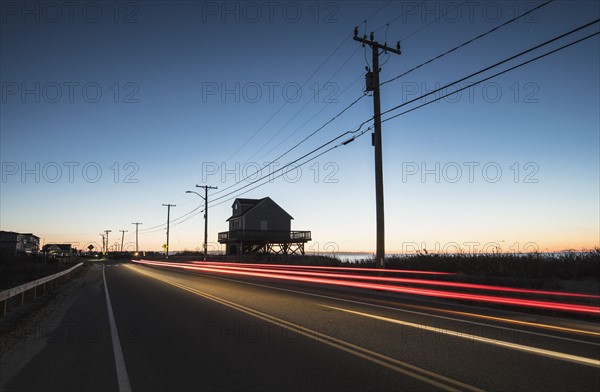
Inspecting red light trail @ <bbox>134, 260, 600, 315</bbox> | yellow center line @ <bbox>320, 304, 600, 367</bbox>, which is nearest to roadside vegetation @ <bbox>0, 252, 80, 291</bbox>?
red light trail @ <bbox>134, 260, 600, 315</bbox>

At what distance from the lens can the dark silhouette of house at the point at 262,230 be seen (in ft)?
203

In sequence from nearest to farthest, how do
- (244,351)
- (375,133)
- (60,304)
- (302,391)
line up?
(302,391) → (244,351) → (60,304) → (375,133)

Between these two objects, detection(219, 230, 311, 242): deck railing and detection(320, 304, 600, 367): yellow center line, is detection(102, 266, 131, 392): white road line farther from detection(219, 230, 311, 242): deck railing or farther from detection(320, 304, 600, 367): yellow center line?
detection(219, 230, 311, 242): deck railing

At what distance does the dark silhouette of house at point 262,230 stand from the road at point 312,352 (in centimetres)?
4970

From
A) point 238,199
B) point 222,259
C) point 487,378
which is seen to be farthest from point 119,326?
point 238,199

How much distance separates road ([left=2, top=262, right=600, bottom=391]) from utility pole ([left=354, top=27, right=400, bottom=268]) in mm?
7595

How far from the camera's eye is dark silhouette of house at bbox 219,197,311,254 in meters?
62.0

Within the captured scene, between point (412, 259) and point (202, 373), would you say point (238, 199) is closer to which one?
point (412, 259)

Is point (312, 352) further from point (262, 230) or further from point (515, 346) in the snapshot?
point (262, 230)

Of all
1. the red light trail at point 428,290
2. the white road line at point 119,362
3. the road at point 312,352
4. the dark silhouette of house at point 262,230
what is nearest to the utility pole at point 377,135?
the red light trail at point 428,290

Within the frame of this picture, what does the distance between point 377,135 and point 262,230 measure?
43.3 metres

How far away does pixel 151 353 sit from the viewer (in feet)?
24.0

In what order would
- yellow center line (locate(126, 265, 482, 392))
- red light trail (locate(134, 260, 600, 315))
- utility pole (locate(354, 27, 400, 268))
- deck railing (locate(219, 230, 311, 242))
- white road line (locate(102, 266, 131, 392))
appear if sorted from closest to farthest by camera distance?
yellow center line (locate(126, 265, 482, 392)) < white road line (locate(102, 266, 131, 392)) < red light trail (locate(134, 260, 600, 315)) < utility pole (locate(354, 27, 400, 268)) < deck railing (locate(219, 230, 311, 242))

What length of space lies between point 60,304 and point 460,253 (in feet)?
66.9
